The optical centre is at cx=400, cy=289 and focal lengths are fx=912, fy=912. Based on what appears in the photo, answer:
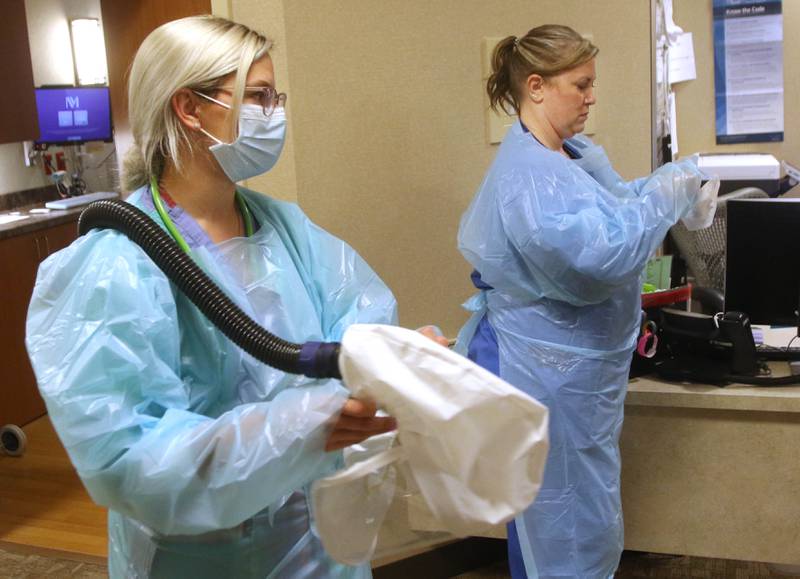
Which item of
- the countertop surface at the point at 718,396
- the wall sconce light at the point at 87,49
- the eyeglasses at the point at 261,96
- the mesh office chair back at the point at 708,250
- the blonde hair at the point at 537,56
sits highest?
the wall sconce light at the point at 87,49

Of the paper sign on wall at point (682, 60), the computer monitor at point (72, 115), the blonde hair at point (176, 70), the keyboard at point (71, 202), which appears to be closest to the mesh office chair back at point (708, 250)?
the paper sign on wall at point (682, 60)

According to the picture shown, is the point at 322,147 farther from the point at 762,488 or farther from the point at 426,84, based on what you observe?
the point at 762,488

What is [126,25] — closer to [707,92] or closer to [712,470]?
[712,470]

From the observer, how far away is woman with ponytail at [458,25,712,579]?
1.99m

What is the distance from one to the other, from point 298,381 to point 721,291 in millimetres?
1784

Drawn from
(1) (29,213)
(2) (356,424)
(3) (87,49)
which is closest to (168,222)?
(2) (356,424)

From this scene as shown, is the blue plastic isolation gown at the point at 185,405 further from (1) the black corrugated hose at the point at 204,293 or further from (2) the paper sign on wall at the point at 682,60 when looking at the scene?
(2) the paper sign on wall at the point at 682,60

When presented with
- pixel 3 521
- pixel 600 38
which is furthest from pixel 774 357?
pixel 3 521

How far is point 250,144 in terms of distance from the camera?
1.27m

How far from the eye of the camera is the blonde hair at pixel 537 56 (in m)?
2.09

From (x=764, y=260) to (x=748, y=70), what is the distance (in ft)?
5.14

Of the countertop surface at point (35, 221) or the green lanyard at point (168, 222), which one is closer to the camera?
the green lanyard at point (168, 222)

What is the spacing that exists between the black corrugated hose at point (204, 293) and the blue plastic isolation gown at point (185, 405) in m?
0.02

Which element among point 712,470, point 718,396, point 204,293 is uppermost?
point 204,293
